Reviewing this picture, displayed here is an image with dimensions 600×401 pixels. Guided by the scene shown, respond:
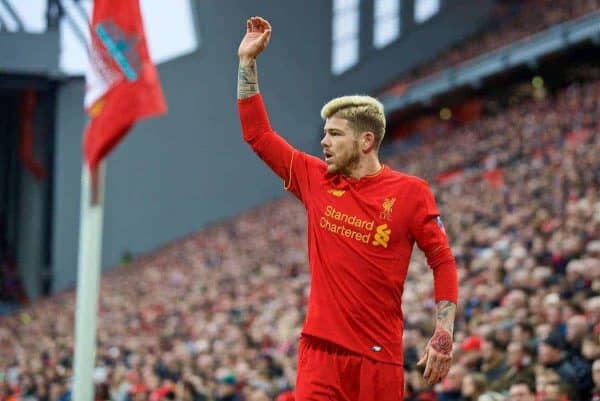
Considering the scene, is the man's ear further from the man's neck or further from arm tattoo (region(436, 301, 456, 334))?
arm tattoo (region(436, 301, 456, 334))

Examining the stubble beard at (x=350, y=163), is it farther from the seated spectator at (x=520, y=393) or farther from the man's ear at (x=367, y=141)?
the seated spectator at (x=520, y=393)

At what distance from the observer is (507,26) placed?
29047 mm

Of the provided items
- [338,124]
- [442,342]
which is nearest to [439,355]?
[442,342]

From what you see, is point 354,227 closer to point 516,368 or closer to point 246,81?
point 246,81

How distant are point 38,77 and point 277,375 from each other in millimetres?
16837

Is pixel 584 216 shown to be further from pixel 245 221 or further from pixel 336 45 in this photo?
pixel 336 45

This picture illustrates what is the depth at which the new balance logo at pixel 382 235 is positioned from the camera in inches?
146

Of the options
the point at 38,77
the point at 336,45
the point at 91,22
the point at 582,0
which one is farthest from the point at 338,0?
the point at 91,22

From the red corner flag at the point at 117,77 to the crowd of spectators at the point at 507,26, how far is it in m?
20.3

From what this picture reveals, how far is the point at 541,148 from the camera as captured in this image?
656 inches

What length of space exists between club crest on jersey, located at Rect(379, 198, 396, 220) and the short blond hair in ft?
0.88

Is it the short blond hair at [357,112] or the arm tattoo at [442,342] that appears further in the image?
the short blond hair at [357,112]

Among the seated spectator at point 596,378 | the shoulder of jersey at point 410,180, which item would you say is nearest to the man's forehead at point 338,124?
the shoulder of jersey at point 410,180

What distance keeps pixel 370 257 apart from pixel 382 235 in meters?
0.09
